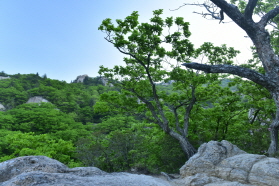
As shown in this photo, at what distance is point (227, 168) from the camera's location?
6711mm

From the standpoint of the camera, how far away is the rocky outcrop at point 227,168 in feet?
19.3

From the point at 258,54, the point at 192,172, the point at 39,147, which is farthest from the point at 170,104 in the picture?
the point at 39,147

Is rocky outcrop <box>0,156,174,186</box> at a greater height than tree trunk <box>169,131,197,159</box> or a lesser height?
lesser

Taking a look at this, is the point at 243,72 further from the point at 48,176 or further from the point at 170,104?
the point at 170,104

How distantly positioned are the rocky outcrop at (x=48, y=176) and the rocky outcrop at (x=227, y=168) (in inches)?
60.8

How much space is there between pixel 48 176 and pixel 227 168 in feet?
17.2

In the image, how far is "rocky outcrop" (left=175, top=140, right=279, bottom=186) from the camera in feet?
19.3

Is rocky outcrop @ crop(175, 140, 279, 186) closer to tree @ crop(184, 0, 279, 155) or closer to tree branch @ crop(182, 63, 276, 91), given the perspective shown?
tree @ crop(184, 0, 279, 155)

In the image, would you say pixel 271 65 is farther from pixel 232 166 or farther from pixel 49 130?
pixel 49 130

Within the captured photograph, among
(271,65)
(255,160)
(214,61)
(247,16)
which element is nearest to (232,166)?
(255,160)

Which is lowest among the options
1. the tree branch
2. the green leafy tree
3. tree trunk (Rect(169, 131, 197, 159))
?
the green leafy tree

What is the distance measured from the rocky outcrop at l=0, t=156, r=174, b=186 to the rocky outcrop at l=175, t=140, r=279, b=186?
60.8 inches

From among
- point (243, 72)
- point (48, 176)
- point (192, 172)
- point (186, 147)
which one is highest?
point (243, 72)

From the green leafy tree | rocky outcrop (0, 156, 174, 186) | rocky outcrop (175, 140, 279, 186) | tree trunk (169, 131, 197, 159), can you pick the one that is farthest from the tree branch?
the green leafy tree
